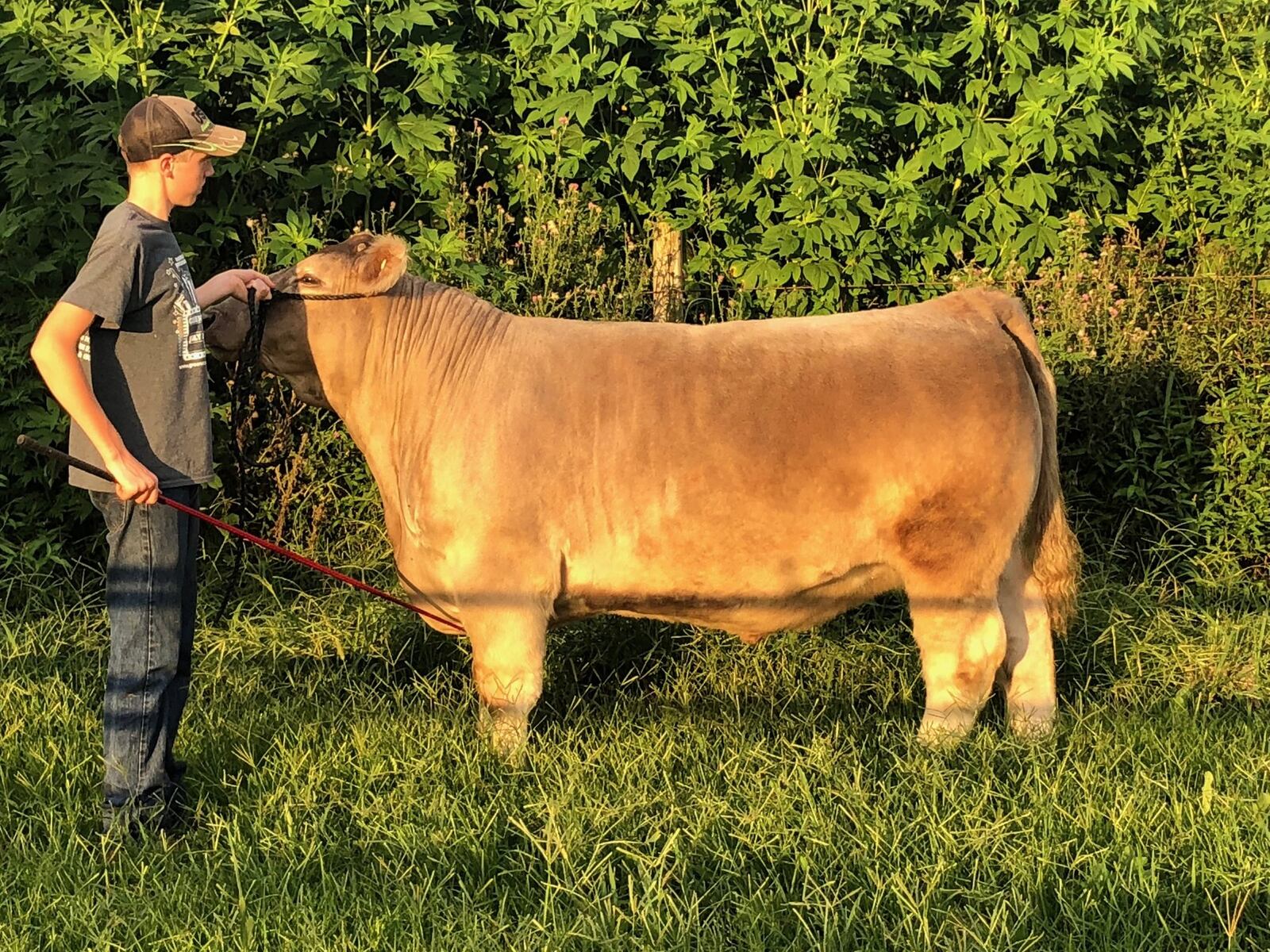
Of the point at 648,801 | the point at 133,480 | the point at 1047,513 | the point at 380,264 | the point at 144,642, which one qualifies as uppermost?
the point at 380,264

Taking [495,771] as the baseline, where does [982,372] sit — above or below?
above

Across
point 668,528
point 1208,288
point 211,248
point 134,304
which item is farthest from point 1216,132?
point 134,304

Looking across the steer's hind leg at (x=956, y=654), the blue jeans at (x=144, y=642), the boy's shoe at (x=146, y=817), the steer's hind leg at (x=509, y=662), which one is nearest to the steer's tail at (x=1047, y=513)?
the steer's hind leg at (x=956, y=654)

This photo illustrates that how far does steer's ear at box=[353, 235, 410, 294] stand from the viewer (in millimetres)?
4148

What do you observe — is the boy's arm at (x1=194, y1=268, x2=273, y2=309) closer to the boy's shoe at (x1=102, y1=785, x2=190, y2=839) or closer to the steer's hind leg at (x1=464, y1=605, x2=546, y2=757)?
the steer's hind leg at (x1=464, y1=605, x2=546, y2=757)

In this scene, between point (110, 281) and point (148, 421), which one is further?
point (148, 421)

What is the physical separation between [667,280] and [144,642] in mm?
3106

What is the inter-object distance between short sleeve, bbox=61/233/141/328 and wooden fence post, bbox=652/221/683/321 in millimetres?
2936

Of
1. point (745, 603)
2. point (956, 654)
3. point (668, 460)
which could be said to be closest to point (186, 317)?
point (668, 460)

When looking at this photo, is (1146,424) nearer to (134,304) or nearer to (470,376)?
(470,376)

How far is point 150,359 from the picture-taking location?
3.33 metres

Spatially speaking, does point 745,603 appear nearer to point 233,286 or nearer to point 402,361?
point 402,361

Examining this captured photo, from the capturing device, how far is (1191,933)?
2975 mm

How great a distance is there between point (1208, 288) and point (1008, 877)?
3.51 m
